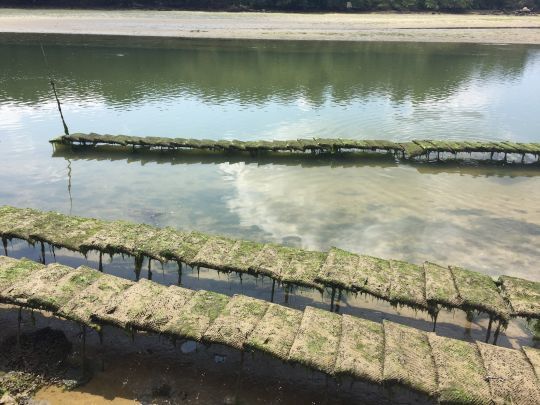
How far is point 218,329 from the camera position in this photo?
47.8 ft

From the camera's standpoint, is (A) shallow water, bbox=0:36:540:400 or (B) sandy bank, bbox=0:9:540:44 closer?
(A) shallow water, bbox=0:36:540:400

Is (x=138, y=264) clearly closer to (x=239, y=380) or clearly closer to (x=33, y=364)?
(x=33, y=364)

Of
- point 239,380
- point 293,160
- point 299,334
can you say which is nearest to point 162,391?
point 239,380

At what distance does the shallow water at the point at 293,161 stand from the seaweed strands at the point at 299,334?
3.95 metres

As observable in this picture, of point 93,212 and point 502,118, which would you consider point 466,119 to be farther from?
point 93,212

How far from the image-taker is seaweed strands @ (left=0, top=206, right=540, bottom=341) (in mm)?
16625

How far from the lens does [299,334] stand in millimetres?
14445

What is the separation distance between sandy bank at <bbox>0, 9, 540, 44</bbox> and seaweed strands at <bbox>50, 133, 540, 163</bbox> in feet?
185

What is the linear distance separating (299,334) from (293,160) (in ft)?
71.3

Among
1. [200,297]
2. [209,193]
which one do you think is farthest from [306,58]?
[200,297]

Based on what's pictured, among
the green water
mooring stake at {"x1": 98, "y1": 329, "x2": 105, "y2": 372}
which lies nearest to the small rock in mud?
mooring stake at {"x1": 98, "y1": 329, "x2": 105, "y2": 372}

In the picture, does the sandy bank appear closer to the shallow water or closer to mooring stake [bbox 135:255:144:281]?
the shallow water

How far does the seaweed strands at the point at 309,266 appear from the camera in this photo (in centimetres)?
1662

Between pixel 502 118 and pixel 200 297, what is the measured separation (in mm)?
→ 40563
